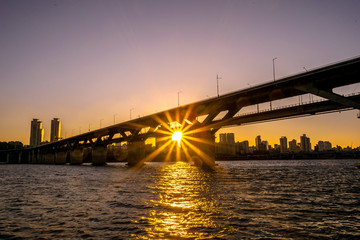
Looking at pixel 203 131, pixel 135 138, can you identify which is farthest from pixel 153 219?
pixel 135 138

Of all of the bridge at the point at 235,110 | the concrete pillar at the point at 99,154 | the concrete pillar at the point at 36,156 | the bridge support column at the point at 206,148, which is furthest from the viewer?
the concrete pillar at the point at 36,156

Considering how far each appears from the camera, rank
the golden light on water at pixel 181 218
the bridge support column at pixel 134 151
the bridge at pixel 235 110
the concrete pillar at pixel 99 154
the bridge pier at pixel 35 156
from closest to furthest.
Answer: the golden light on water at pixel 181 218, the bridge at pixel 235 110, the bridge support column at pixel 134 151, the concrete pillar at pixel 99 154, the bridge pier at pixel 35 156

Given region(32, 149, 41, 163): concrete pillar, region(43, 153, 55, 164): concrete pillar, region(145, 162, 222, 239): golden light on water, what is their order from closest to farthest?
region(145, 162, 222, 239): golden light on water → region(43, 153, 55, 164): concrete pillar → region(32, 149, 41, 163): concrete pillar

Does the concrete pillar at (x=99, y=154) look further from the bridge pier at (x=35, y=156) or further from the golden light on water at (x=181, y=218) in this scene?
the golden light on water at (x=181, y=218)

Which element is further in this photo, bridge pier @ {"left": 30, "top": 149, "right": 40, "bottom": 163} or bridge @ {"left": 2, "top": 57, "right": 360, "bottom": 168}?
bridge pier @ {"left": 30, "top": 149, "right": 40, "bottom": 163}

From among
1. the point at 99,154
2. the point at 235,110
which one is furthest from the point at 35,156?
the point at 235,110

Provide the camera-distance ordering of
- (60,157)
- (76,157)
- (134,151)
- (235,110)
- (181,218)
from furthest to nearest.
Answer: (60,157) → (76,157) → (134,151) → (235,110) → (181,218)

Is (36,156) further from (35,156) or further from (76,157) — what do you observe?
(76,157)

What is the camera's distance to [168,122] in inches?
2859

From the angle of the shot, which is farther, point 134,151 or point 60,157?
point 60,157

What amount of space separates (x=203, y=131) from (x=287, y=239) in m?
50.7

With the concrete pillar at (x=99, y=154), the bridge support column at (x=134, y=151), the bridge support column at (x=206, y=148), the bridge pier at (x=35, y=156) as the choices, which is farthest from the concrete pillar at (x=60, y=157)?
the bridge support column at (x=206, y=148)

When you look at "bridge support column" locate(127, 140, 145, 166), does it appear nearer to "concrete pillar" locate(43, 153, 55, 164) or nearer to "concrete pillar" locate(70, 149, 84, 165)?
"concrete pillar" locate(70, 149, 84, 165)

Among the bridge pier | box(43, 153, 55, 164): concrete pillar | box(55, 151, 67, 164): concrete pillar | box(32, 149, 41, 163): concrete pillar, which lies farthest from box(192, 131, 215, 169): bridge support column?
the bridge pier
